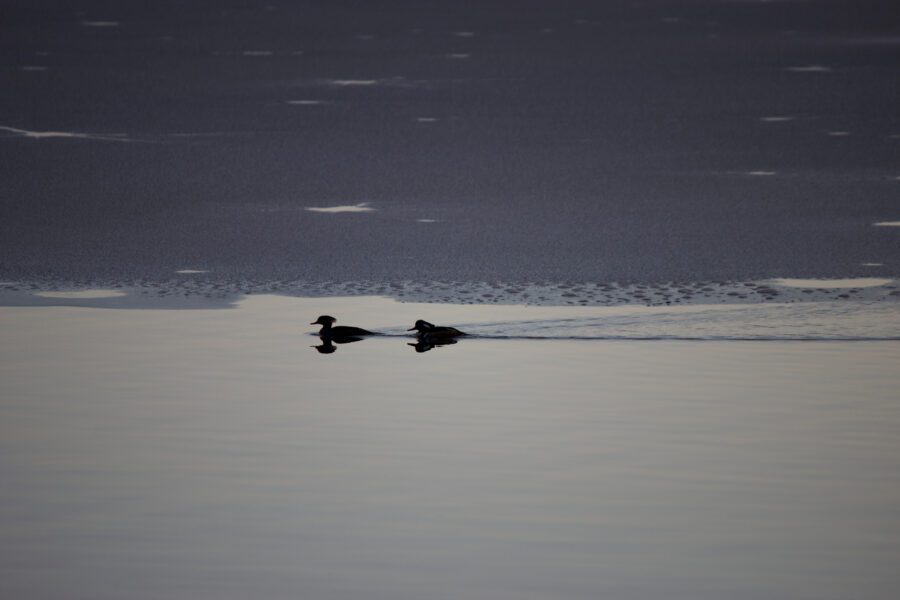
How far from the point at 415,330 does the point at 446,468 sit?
3813 mm

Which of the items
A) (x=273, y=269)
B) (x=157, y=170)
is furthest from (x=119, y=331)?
(x=157, y=170)

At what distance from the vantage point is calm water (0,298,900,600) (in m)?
4.73

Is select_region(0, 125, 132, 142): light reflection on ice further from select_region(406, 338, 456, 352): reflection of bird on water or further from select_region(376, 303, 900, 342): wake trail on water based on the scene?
select_region(406, 338, 456, 352): reflection of bird on water

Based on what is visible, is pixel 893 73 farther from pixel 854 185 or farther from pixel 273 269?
pixel 273 269

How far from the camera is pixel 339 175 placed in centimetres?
1573

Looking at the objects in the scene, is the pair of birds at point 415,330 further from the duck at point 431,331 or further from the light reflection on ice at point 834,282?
the light reflection on ice at point 834,282

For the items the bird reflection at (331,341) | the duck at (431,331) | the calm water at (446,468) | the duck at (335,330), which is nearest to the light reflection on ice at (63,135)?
the calm water at (446,468)

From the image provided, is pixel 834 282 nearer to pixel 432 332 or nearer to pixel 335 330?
pixel 432 332

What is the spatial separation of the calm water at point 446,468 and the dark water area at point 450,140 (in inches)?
142

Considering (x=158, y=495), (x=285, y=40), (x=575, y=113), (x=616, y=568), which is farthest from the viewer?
(x=285, y=40)

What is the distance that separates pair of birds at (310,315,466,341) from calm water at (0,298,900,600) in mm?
155

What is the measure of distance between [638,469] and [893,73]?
1370 centimetres

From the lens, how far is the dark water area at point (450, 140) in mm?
13172

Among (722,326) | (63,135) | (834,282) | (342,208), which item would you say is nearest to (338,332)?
(722,326)
